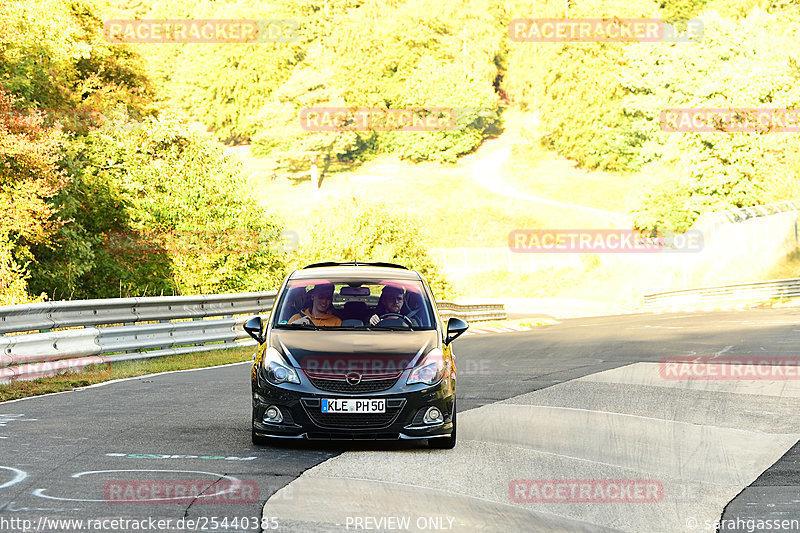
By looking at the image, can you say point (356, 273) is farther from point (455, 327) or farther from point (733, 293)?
point (733, 293)

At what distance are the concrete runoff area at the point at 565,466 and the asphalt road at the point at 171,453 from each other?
0.25 meters

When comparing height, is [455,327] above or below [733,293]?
above

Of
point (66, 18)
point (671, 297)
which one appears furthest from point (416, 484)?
point (671, 297)

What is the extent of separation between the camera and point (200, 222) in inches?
1187

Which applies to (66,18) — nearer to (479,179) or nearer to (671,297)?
(671,297)

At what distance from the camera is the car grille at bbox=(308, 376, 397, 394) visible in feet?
28.8

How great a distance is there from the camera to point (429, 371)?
9031 mm

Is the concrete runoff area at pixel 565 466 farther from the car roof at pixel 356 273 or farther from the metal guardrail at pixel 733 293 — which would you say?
the metal guardrail at pixel 733 293

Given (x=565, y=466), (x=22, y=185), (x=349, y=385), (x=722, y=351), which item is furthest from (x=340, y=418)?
(x=22, y=185)

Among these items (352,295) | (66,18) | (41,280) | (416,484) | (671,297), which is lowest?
(671,297)

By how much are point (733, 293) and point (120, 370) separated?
3750cm

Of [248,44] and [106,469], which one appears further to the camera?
[248,44]

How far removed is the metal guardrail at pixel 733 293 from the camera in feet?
152

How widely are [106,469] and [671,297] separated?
152ft
